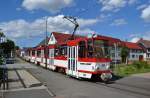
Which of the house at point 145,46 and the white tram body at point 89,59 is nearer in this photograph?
the white tram body at point 89,59

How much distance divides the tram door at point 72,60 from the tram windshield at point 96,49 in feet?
6.03

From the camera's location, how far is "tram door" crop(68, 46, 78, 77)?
23109mm

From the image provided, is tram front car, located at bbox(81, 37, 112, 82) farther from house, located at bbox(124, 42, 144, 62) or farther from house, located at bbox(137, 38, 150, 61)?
house, located at bbox(137, 38, 150, 61)

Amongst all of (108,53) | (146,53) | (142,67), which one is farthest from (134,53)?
(108,53)

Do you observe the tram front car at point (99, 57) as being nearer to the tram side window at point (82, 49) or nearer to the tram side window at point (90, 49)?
the tram side window at point (90, 49)

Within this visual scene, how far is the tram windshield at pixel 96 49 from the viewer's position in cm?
2123

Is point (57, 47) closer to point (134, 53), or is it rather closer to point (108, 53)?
point (108, 53)

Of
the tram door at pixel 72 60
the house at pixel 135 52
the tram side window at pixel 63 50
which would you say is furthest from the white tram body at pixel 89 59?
the house at pixel 135 52

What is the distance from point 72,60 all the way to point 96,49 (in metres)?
3.13

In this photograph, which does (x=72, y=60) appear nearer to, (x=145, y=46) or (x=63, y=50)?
(x=63, y=50)

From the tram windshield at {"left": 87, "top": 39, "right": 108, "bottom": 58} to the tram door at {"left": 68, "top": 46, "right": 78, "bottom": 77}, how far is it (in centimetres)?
184

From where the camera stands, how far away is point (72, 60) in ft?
78.0

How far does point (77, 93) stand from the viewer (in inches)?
608

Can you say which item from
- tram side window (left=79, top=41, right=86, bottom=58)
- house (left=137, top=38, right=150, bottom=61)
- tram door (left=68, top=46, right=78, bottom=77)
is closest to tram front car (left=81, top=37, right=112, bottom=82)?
tram side window (left=79, top=41, right=86, bottom=58)
